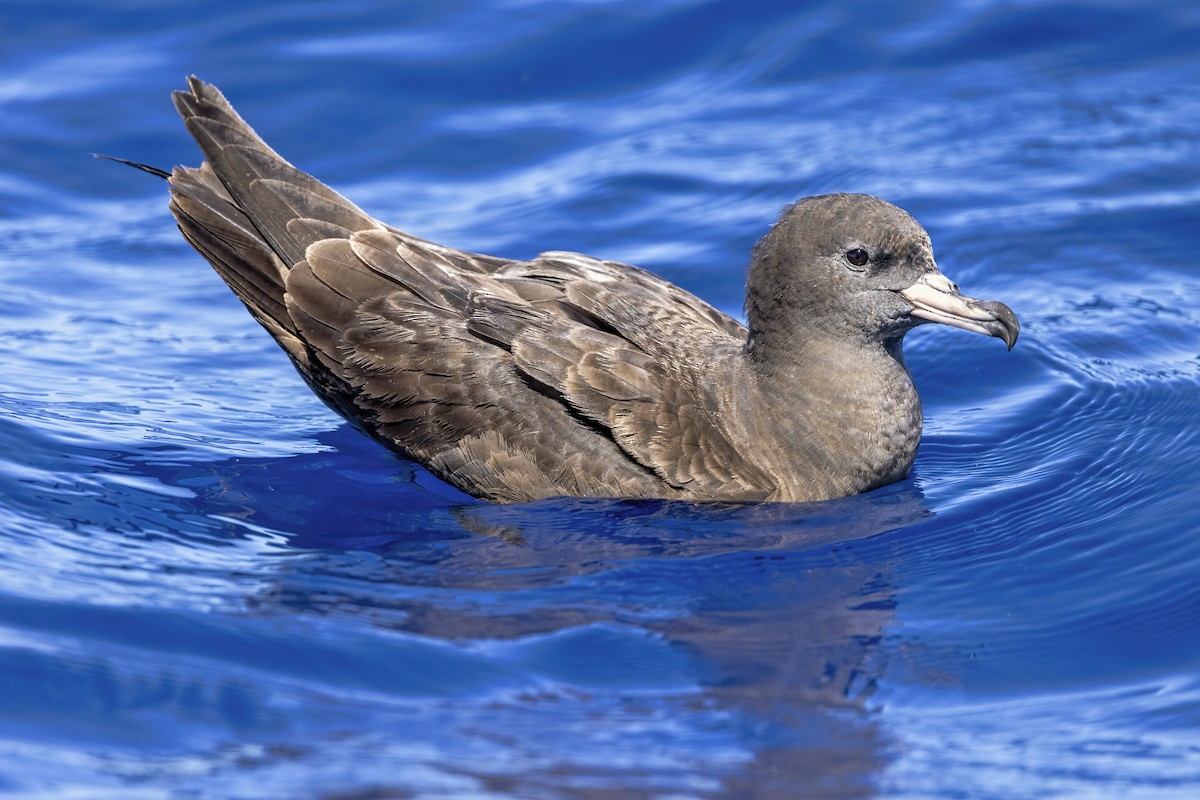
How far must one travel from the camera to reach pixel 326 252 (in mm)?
6457

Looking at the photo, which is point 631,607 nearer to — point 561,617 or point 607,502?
point 561,617

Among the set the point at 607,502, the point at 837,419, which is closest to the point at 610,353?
the point at 607,502

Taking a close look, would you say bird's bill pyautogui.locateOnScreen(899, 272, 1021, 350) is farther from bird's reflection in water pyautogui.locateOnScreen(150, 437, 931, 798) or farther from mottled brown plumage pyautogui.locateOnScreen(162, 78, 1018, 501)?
bird's reflection in water pyautogui.locateOnScreen(150, 437, 931, 798)

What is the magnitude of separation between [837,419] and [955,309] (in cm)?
64

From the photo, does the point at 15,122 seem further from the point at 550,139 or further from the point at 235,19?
the point at 550,139

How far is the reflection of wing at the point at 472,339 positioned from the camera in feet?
19.8

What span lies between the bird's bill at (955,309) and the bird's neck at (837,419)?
33 cm

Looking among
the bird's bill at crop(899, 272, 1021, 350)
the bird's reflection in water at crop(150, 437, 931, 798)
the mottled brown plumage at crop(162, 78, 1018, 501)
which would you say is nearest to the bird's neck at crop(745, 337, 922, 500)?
the mottled brown plumage at crop(162, 78, 1018, 501)

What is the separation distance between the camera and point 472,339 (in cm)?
626

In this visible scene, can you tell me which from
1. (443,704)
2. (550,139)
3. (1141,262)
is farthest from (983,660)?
(550,139)

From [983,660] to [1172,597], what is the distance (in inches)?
33.3

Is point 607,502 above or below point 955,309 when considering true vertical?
below

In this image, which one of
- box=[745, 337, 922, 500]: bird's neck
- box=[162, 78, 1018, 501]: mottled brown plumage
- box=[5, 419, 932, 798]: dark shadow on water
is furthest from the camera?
box=[745, 337, 922, 500]: bird's neck

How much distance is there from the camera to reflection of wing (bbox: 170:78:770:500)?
6023 millimetres
